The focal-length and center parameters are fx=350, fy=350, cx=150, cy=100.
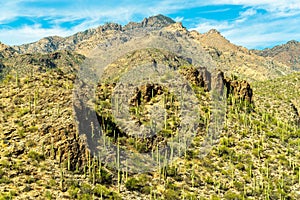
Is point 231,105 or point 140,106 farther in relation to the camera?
point 231,105

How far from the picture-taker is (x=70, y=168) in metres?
24.9

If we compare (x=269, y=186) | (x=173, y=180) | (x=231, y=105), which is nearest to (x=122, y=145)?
(x=173, y=180)

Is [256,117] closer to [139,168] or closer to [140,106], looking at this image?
[140,106]

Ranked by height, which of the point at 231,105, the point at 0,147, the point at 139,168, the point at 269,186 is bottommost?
the point at 269,186

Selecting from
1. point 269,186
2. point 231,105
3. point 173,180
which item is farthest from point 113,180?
point 231,105

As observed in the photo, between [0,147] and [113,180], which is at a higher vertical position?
[0,147]

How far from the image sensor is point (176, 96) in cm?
3675

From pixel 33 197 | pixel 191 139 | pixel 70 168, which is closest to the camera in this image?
pixel 33 197

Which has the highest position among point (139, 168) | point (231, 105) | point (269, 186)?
point (231, 105)

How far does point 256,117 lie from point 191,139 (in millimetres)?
10707

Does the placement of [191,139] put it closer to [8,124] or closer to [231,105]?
[231,105]

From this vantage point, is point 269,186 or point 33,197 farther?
point 269,186

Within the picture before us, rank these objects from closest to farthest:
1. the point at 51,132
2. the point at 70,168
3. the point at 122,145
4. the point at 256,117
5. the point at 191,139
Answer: the point at 70,168
the point at 51,132
the point at 122,145
the point at 191,139
the point at 256,117

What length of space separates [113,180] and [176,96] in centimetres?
1386
